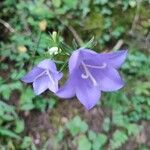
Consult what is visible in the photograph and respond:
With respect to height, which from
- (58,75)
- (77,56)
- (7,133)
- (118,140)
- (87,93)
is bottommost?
(118,140)

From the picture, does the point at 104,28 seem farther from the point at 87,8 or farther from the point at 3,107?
the point at 3,107

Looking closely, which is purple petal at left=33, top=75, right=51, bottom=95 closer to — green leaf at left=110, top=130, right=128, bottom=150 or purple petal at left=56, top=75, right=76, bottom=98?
purple petal at left=56, top=75, right=76, bottom=98

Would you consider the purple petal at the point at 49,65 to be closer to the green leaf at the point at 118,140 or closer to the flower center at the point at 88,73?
the flower center at the point at 88,73

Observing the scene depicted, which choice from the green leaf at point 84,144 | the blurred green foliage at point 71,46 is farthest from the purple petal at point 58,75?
the green leaf at point 84,144

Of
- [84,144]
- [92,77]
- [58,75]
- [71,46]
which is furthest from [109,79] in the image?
[71,46]

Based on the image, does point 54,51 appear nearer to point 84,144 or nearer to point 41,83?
point 41,83

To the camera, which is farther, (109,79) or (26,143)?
(26,143)

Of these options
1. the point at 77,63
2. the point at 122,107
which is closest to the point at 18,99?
the point at 122,107
